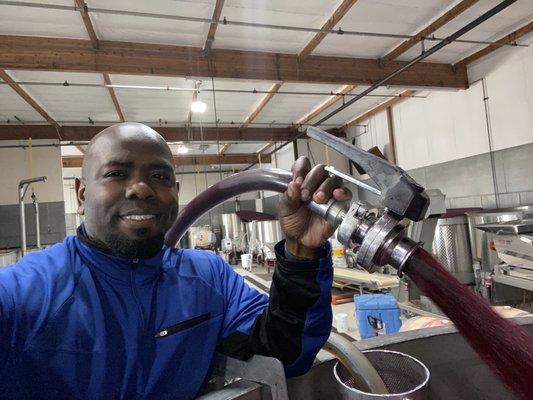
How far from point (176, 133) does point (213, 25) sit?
11.5 feet

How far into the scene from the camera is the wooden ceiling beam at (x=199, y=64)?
319 cm

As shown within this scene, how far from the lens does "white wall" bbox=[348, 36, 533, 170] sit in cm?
374

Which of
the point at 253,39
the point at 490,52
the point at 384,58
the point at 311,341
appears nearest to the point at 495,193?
the point at 490,52

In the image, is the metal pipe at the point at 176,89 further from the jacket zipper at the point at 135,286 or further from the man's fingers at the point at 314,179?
the man's fingers at the point at 314,179

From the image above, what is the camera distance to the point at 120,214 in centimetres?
82

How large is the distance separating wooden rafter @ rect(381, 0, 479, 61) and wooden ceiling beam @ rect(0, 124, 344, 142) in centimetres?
274

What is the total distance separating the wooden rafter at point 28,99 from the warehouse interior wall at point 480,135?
530 cm

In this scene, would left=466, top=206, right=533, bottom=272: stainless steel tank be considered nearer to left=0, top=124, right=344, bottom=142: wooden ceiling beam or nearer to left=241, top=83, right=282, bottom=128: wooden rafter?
left=241, top=83, right=282, bottom=128: wooden rafter

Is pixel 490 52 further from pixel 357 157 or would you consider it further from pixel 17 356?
pixel 17 356

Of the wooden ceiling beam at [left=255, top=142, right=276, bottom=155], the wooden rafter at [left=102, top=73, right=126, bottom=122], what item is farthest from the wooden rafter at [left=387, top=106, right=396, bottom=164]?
the wooden rafter at [left=102, top=73, right=126, bottom=122]

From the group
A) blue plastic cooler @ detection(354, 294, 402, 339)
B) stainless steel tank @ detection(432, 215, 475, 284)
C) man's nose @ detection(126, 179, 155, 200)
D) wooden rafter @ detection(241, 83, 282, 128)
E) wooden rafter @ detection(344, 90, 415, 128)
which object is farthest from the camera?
wooden rafter @ detection(344, 90, 415, 128)

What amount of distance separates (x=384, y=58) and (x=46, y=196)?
5613 mm

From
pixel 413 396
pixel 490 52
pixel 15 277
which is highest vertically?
pixel 490 52

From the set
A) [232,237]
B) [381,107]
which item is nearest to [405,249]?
[381,107]
